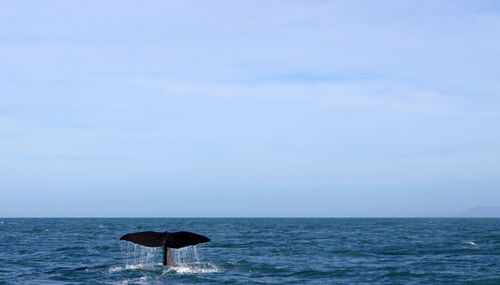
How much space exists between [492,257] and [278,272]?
12.8m

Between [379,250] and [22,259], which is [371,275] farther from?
[22,259]

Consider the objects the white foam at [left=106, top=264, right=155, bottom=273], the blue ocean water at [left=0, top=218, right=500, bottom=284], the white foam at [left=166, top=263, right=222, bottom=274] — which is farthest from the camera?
the white foam at [left=106, top=264, right=155, bottom=273]

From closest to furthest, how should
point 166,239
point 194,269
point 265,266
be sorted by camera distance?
point 166,239
point 194,269
point 265,266

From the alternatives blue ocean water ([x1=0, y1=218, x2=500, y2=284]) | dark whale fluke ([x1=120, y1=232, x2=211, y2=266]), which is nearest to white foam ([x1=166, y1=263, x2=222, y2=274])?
blue ocean water ([x1=0, y1=218, x2=500, y2=284])

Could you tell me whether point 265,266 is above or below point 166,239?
below

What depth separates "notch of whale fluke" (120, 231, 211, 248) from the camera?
20511mm

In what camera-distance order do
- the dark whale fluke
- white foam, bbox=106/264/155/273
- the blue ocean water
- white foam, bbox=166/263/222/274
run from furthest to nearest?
white foam, bbox=106/264/155/273
white foam, bbox=166/263/222/274
the blue ocean water
the dark whale fluke

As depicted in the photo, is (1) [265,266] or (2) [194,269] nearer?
(2) [194,269]

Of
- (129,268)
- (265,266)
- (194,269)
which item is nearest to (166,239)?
(194,269)

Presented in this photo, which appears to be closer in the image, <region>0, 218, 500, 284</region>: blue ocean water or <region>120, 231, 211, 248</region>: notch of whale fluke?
<region>120, 231, 211, 248</region>: notch of whale fluke

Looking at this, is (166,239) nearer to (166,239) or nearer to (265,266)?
(166,239)

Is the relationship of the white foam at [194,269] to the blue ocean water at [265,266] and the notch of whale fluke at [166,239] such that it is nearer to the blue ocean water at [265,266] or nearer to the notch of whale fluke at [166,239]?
the blue ocean water at [265,266]

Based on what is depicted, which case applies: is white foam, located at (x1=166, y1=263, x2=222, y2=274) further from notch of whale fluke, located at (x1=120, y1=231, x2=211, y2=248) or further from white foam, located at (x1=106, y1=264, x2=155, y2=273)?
notch of whale fluke, located at (x1=120, y1=231, x2=211, y2=248)

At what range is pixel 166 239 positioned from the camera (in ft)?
68.8
